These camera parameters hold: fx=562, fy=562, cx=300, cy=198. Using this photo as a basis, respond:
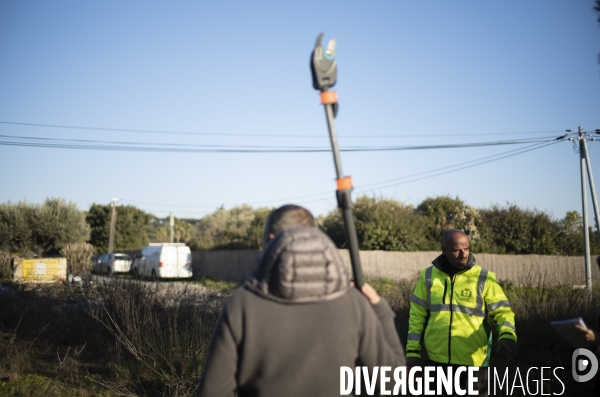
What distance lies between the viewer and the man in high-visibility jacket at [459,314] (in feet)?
14.4

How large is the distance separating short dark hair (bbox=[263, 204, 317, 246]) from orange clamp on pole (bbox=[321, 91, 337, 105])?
0.49 metres

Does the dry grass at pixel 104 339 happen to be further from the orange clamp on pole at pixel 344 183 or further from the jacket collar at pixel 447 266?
the orange clamp on pole at pixel 344 183

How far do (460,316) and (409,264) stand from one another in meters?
21.5

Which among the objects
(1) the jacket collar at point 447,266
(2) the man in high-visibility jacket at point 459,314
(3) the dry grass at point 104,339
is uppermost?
(1) the jacket collar at point 447,266

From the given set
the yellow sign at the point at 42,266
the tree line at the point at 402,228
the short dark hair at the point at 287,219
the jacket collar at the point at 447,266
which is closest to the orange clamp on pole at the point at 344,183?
the short dark hair at the point at 287,219

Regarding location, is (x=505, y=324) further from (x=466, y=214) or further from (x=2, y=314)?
(x=466, y=214)

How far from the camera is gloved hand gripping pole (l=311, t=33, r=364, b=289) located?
7.61ft

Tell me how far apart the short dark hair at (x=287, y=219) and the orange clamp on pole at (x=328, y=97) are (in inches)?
19.2

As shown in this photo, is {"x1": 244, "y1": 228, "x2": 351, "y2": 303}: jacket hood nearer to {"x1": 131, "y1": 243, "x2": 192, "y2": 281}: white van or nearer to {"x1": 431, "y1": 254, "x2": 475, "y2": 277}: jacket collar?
{"x1": 431, "y1": 254, "x2": 475, "y2": 277}: jacket collar

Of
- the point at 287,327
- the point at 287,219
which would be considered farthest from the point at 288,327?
the point at 287,219

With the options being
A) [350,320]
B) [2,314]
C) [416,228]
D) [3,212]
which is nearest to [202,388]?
[350,320]

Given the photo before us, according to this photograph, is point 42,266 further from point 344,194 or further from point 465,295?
point 344,194

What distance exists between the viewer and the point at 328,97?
2.34 m

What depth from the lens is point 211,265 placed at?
35625 mm
